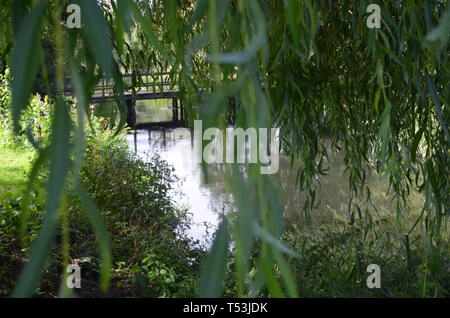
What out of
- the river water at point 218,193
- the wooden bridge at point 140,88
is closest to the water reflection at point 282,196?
the river water at point 218,193

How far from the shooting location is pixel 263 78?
0.86 m

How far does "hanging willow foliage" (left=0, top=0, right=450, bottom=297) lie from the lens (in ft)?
1.46

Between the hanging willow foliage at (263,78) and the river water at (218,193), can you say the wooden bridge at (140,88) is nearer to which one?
the hanging willow foliage at (263,78)

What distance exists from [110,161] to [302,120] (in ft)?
9.60

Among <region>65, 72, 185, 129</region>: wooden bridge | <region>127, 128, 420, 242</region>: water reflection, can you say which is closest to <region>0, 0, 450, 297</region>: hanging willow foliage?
<region>65, 72, 185, 129</region>: wooden bridge

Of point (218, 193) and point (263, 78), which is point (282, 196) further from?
point (263, 78)

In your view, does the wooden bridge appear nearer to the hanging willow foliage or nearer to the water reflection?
the hanging willow foliage

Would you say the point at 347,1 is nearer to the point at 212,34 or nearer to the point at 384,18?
the point at 384,18

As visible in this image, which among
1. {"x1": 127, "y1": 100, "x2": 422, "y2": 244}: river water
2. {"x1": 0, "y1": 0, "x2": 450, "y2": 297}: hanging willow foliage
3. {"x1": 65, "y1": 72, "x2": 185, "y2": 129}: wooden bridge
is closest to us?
{"x1": 0, "y1": 0, "x2": 450, "y2": 297}: hanging willow foliage

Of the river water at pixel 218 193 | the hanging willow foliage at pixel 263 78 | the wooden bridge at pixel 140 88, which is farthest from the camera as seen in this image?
the river water at pixel 218 193

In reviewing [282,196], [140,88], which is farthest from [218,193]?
[140,88]

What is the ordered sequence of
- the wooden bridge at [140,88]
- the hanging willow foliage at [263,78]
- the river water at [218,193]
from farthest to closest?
the river water at [218,193] → the wooden bridge at [140,88] → the hanging willow foliage at [263,78]

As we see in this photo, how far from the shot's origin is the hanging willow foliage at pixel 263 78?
0.45 m
